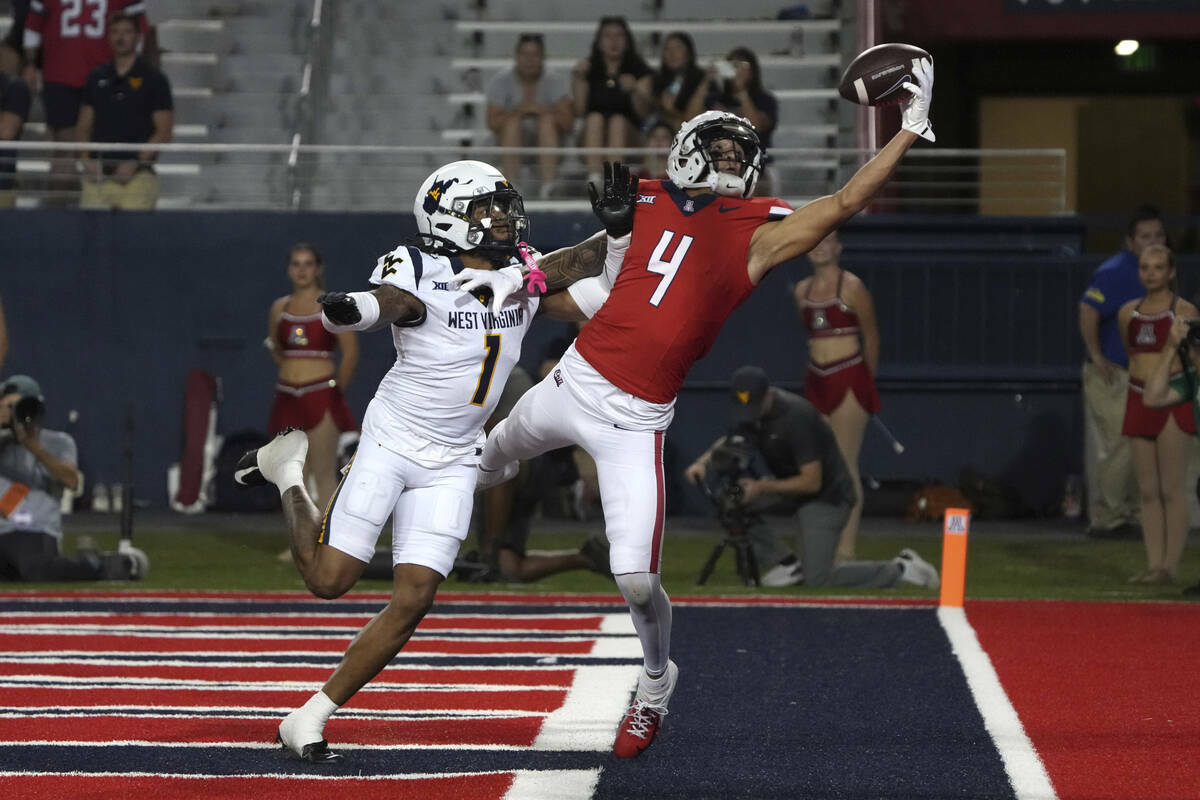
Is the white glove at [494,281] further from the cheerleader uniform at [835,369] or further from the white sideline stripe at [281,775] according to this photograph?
the cheerleader uniform at [835,369]

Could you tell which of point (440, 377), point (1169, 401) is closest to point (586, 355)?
point (440, 377)

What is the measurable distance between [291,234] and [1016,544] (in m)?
6.05

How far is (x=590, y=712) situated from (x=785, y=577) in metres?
3.77

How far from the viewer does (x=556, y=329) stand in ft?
46.4

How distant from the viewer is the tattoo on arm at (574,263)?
6152 millimetres

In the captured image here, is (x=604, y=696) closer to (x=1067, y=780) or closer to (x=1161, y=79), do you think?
(x=1067, y=780)

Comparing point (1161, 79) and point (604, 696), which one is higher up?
point (1161, 79)

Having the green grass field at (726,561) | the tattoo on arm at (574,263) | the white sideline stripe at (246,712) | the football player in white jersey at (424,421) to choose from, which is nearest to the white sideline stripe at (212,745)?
the football player in white jersey at (424,421)

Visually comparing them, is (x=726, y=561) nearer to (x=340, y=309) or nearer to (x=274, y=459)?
(x=274, y=459)

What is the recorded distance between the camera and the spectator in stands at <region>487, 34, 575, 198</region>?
15203 millimetres

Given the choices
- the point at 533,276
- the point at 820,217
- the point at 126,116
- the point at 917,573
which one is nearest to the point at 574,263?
the point at 533,276

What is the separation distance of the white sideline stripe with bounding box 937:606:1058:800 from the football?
6.81ft

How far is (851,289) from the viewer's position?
11.0m

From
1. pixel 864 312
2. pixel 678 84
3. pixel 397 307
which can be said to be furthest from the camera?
pixel 678 84
